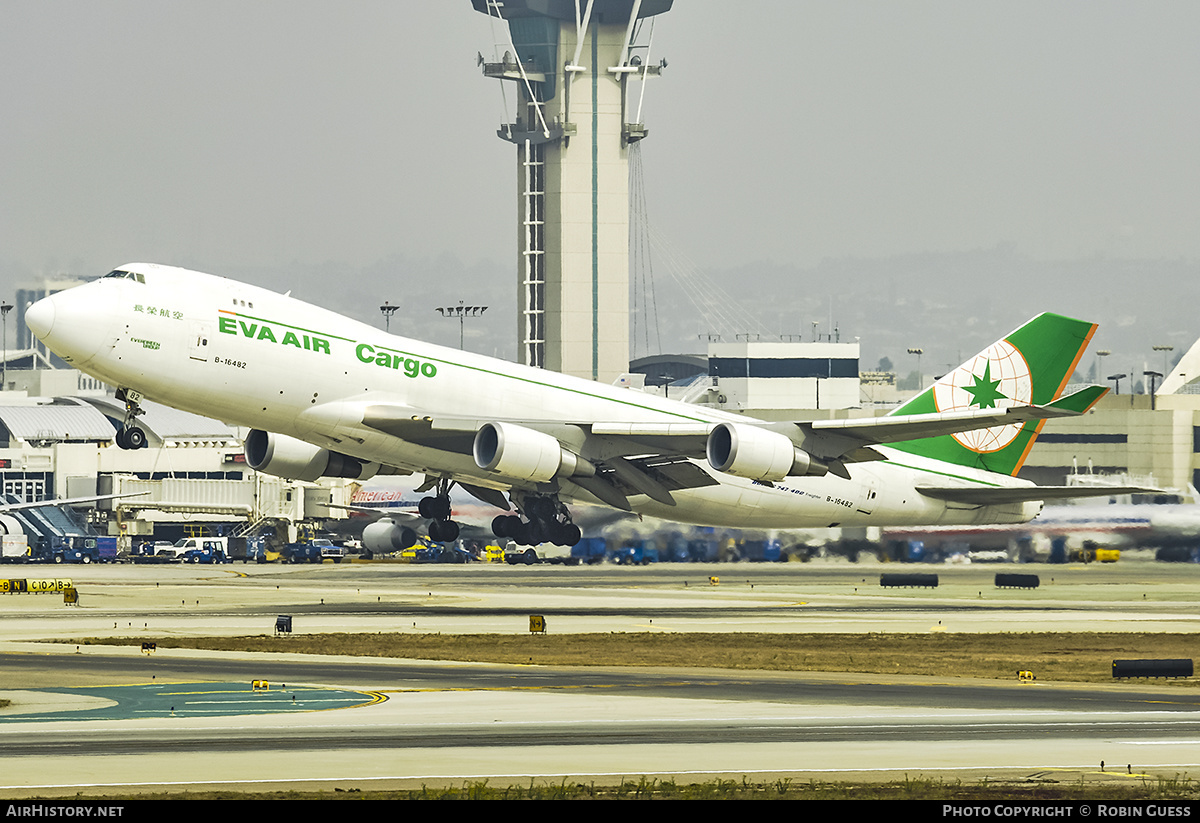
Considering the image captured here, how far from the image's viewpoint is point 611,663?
121ft

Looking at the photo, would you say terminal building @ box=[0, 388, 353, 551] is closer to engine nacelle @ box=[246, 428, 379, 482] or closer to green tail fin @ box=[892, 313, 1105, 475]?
engine nacelle @ box=[246, 428, 379, 482]

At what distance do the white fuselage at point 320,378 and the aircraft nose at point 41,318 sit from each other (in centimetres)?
4

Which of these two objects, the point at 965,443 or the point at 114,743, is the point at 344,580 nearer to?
the point at 965,443

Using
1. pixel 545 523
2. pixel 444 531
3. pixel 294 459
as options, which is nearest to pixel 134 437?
pixel 294 459

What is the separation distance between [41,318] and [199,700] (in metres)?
15.8

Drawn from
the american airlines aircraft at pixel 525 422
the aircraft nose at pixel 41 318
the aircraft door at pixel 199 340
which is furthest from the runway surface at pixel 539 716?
the aircraft nose at pixel 41 318

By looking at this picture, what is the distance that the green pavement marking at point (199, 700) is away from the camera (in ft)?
86.1

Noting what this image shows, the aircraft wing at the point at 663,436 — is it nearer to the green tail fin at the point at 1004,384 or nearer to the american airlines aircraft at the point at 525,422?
the american airlines aircraft at the point at 525,422

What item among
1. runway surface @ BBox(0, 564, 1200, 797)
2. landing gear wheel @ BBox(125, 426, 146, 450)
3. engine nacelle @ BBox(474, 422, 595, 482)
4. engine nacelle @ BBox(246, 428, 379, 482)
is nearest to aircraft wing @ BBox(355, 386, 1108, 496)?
engine nacelle @ BBox(474, 422, 595, 482)

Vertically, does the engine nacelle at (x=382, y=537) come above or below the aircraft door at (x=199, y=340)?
below

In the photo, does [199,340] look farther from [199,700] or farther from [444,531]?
[199,700]

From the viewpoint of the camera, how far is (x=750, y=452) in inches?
1789

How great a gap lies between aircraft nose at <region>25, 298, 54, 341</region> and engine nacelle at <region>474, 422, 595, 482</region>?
40.6 ft

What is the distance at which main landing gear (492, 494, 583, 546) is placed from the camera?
49188 mm
